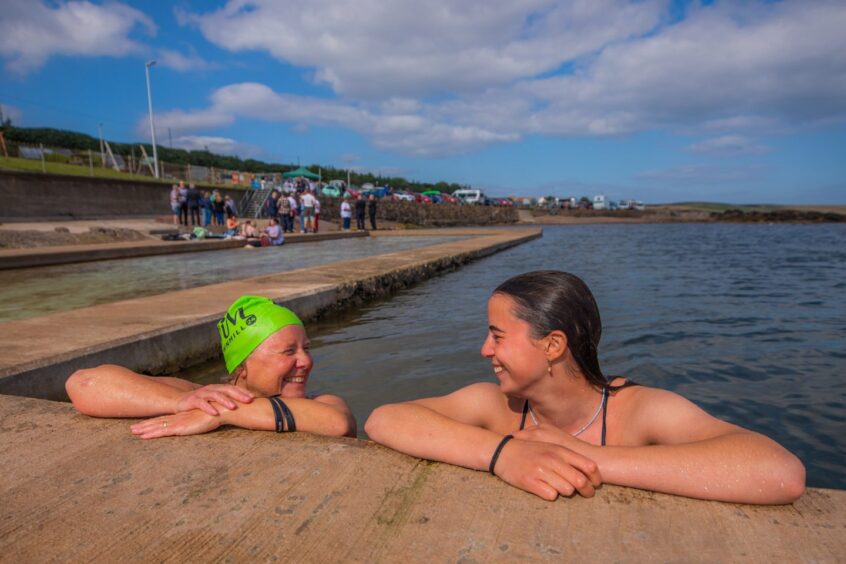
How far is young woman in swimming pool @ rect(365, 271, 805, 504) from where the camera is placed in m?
1.53

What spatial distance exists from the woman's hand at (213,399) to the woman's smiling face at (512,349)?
105cm

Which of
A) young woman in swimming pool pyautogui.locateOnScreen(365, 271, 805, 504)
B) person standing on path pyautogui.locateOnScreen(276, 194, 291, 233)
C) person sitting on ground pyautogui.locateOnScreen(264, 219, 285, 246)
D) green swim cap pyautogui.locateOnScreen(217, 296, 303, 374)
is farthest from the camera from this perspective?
person standing on path pyautogui.locateOnScreen(276, 194, 291, 233)

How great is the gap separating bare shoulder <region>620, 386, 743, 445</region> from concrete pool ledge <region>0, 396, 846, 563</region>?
0.87 feet

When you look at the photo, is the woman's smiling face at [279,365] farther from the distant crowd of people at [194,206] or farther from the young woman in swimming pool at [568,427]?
the distant crowd of people at [194,206]

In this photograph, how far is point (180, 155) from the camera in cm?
6706

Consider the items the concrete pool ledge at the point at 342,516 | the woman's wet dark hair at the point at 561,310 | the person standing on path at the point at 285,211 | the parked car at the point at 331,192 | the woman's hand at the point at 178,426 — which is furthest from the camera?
the parked car at the point at 331,192

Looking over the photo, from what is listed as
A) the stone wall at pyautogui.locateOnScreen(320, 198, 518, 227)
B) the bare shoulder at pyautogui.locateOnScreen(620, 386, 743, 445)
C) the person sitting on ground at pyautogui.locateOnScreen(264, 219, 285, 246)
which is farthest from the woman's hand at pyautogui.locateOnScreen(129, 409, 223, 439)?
the stone wall at pyautogui.locateOnScreen(320, 198, 518, 227)

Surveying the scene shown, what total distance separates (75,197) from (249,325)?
24.3 m

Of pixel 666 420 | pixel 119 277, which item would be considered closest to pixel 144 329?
pixel 666 420

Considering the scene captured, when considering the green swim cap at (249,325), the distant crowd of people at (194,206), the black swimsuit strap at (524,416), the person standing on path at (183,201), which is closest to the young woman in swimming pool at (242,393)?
the green swim cap at (249,325)

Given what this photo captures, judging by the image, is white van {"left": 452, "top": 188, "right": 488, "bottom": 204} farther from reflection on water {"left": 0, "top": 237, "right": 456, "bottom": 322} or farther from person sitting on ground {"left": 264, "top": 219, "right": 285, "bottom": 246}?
reflection on water {"left": 0, "top": 237, "right": 456, "bottom": 322}

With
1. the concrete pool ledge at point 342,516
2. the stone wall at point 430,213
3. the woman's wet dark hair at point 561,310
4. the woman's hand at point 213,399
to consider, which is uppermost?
the woman's wet dark hair at point 561,310

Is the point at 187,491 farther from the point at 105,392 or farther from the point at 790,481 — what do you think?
the point at 790,481

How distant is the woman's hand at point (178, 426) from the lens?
2086 millimetres
